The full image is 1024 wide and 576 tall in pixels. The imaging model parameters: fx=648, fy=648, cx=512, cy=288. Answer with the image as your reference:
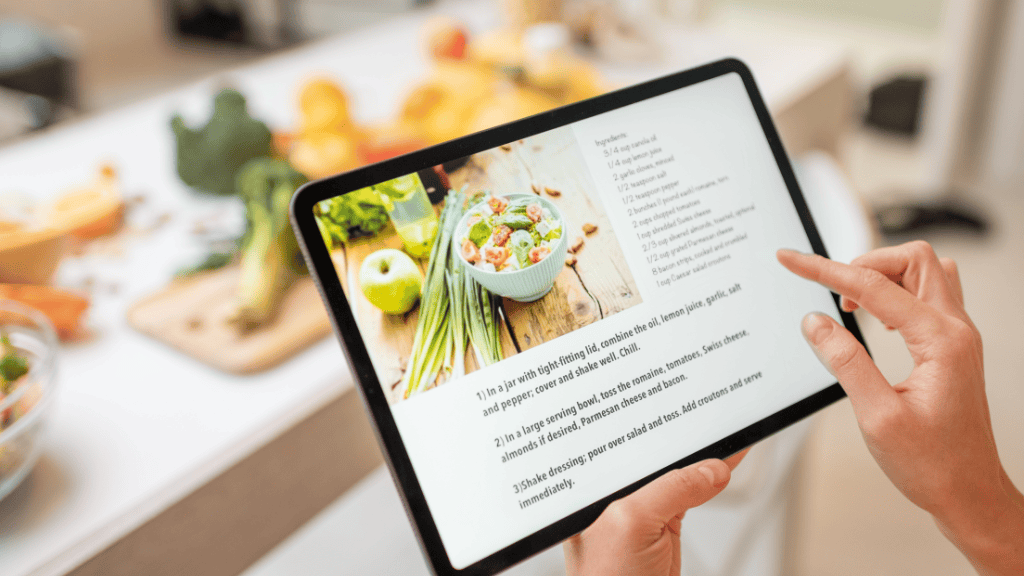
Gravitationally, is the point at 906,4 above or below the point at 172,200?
above

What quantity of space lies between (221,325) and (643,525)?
0.53 m

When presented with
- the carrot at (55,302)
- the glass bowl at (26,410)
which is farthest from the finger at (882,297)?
the carrot at (55,302)

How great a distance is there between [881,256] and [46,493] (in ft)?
2.55

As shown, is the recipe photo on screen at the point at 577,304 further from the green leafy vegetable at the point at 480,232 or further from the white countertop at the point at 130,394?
the white countertop at the point at 130,394

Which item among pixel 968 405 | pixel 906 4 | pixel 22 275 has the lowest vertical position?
pixel 968 405

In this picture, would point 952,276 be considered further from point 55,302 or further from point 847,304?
point 55,302

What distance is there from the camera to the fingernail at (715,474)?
0.51 m

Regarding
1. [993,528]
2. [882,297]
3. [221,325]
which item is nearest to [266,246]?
[221,325]

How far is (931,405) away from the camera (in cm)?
51

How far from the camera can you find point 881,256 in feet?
1.89

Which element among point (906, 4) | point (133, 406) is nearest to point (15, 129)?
point (133, 406)

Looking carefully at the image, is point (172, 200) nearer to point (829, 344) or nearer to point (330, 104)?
point (330, 104)

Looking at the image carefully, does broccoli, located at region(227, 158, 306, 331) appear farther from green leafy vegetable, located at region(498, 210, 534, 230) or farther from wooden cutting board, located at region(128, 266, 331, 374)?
green leafy vegetable, located at region(498, 210, 534, 230)

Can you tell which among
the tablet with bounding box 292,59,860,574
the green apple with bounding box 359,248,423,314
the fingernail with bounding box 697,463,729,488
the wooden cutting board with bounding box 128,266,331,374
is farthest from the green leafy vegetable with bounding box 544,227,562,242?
the wooden cutting board with bounding box 128,266,331,374
